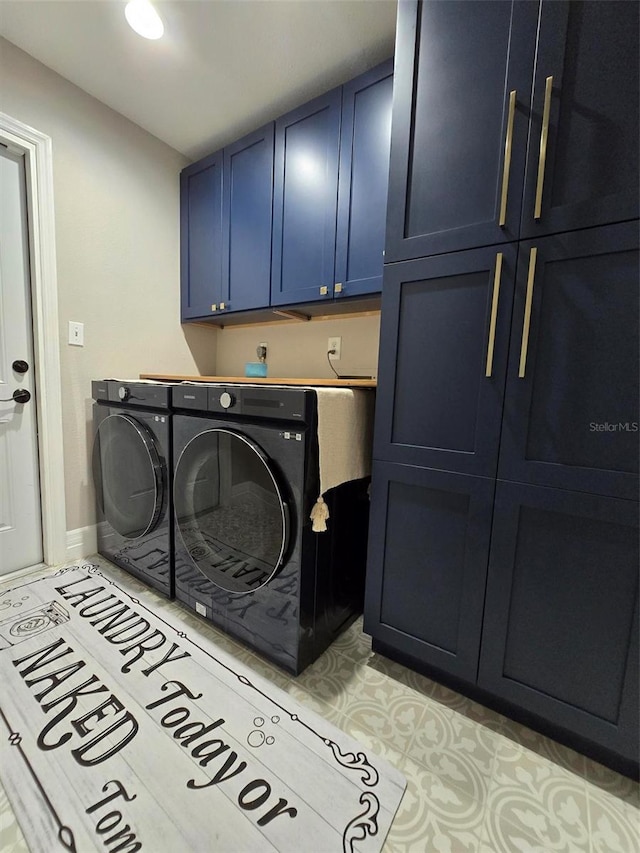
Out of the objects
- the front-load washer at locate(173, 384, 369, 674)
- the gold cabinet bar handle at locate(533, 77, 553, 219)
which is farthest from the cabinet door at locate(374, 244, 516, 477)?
the front-load washer at locate(173, 384, 369, 674)

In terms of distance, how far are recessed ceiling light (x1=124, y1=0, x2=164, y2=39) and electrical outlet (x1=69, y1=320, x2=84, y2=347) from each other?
1241 millimetres

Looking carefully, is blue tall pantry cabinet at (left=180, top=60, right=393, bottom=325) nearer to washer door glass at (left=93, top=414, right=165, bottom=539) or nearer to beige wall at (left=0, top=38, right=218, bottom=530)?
beige wall at (left=0, top=38, right=218, bottom=530)

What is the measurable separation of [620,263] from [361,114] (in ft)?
4.10

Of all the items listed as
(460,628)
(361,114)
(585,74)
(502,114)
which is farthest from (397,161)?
(460,628)

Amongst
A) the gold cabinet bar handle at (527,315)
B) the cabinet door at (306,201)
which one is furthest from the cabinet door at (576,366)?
the cabinet door at (306,201)

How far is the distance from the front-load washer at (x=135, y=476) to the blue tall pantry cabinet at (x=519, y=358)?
38.4 inches

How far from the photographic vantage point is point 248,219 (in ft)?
5.99

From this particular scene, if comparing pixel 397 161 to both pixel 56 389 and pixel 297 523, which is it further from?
pixel 56 389

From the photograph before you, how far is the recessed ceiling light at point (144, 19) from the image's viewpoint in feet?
4.10

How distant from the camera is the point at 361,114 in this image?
144 centimetres

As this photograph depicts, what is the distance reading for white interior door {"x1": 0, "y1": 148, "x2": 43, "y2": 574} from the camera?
5.16ft

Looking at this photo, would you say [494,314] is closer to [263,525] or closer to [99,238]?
[263,525]

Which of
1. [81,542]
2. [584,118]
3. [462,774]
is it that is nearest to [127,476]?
[81,542]

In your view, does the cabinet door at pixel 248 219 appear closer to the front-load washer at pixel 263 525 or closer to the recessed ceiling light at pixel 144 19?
the recessed ceiling light at pixel 144 19
